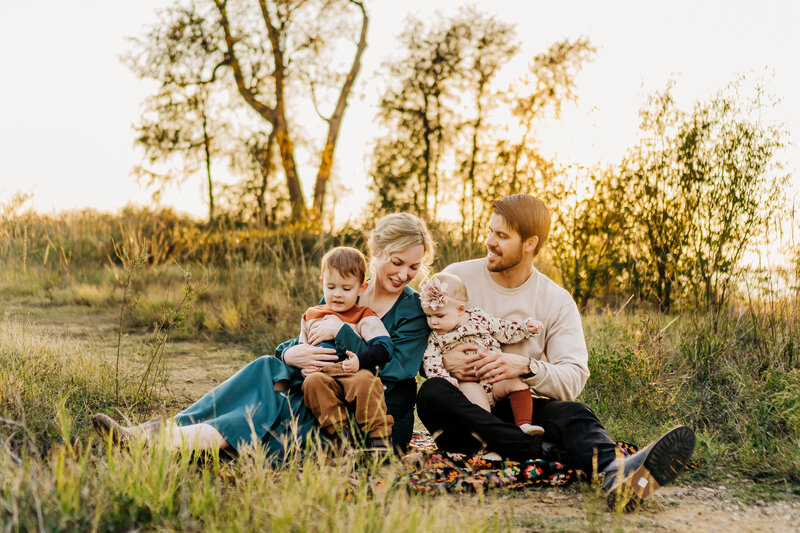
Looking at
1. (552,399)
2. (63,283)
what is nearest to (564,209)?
(552,399)

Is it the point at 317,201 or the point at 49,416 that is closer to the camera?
the point at 49,416

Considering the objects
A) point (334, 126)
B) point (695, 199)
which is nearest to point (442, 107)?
point (334, 126)

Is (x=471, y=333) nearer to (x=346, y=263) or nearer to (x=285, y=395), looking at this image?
(x=346, y=263)

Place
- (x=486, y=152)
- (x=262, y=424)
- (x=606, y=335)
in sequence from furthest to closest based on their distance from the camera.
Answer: (x=486, y=152) < (x=606, y=335) < (x=262, y=424)

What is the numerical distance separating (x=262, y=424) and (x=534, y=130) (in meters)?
14.0

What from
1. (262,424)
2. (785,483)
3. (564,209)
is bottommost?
(785,483)

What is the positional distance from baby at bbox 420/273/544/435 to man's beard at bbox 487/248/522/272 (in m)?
0.23

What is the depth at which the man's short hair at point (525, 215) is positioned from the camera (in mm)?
3805

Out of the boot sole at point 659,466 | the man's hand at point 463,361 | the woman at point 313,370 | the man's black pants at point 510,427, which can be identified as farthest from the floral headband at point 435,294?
the boot sole at point 659,466

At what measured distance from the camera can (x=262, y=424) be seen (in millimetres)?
3488

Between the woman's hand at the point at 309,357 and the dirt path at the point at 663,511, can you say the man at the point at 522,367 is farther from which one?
the woman's hand at the point at 309,357

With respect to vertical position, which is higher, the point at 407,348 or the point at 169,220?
the point at 169,220

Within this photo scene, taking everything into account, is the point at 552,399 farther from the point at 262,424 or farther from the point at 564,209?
the point at 564,209

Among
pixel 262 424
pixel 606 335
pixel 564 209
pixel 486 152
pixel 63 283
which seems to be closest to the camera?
pixel 262 424
